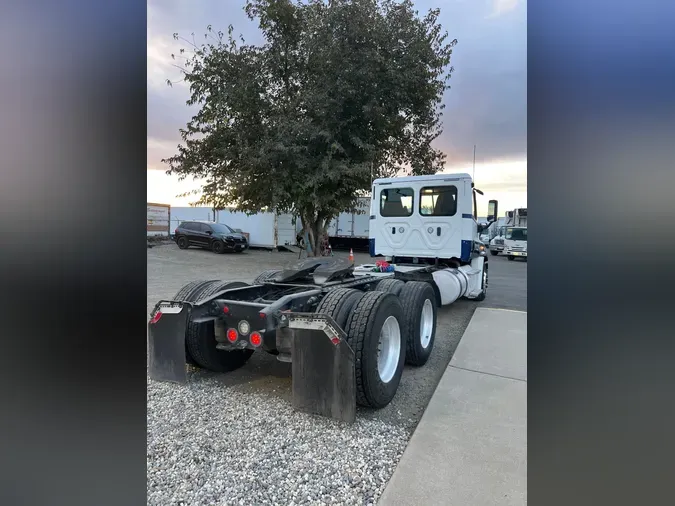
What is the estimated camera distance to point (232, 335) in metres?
3.68

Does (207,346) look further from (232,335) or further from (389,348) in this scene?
(389,348)

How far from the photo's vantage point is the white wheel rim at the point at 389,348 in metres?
3.88

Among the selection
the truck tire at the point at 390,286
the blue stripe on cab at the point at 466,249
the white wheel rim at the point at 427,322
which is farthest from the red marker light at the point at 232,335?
the blue stripe on cab at the point at 466,249

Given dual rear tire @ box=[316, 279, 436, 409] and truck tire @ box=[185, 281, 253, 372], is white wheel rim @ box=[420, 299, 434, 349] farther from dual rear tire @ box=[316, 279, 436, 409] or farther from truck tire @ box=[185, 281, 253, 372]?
truck tire @ box=[185, 281, 253, 372]

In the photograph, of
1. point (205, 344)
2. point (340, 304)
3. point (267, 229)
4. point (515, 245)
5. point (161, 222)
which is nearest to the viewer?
point (340, 304)

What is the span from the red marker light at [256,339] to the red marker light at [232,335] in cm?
22

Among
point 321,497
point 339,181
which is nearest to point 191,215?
point 339,181

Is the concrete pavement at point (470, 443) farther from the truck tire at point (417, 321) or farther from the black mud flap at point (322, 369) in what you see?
the black mud flap at point (322, 369)

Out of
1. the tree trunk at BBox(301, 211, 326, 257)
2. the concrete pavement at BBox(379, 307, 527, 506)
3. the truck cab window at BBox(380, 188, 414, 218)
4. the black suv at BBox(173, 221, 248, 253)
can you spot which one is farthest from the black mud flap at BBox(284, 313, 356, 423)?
the black suv at BBox(173, 221, 248, 253)

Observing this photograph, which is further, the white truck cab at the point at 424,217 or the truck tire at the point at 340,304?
the white truck cab at the point at 424,217

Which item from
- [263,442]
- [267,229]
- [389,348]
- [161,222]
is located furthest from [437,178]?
[161,222]

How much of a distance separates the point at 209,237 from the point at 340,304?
1814 cm

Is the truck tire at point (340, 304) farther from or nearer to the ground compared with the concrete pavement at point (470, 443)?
farther from the ground
